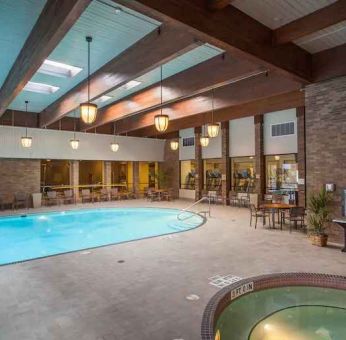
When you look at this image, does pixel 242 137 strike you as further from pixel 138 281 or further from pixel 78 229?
pixel 138 281

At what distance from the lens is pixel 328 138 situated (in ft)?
20.9

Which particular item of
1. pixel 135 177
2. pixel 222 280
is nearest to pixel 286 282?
pixel 222 280

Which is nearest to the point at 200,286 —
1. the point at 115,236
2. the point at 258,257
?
Result: the point at 258,257

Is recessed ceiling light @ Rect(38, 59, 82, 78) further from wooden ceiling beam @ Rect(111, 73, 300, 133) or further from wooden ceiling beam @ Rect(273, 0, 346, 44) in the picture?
wooden ceiling beam @ Rect(273, 0, 346, 44)

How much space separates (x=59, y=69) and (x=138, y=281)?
5430 mm

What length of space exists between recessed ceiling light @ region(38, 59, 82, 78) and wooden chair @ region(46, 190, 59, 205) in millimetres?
7974

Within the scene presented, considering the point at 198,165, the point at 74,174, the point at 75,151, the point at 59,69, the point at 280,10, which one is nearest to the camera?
the point at 280,10

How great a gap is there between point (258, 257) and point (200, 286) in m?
1.85

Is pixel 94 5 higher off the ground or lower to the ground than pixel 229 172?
higher

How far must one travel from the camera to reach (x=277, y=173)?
12172 millimetres

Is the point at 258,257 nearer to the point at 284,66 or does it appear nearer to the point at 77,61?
the point at 284,66

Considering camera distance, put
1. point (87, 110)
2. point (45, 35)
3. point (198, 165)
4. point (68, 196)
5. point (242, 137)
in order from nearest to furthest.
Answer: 1. point (45, 35)
2. point (87, 110)
3. point (242, 137)
4. point (68, 196)
5. point (198, 165)

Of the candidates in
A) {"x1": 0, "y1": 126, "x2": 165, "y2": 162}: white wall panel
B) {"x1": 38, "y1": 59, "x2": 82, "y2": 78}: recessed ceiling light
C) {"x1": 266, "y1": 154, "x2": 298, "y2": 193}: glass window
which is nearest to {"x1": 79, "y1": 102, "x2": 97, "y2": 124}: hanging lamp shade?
{"x1": 38, "y1": 59, "x2": 82, "y2": 78}: recessed ceiling light

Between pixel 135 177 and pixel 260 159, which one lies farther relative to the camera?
pixel 135 177
